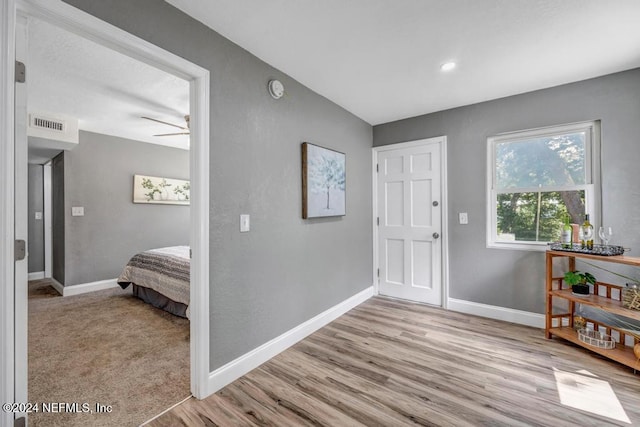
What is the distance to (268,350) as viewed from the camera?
2.13 meters

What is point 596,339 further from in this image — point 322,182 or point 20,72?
point 20,72

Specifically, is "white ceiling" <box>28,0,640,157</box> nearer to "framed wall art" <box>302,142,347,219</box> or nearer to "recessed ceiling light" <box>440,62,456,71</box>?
"recessed ceiling light" <box>440,62,456,71</box>

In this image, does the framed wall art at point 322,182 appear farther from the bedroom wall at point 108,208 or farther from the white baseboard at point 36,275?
the white baseboard at point 36,275

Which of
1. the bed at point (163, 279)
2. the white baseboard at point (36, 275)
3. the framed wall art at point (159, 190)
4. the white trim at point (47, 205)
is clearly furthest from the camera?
the white baseboard at point (36, 275)

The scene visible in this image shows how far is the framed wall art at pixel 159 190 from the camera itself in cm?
444

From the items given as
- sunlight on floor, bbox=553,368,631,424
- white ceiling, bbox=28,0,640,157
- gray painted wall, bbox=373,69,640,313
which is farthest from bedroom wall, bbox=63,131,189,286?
sunlight on floor, bbox=553,368,631,424

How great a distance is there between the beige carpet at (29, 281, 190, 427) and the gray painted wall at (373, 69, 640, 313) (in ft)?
10.1

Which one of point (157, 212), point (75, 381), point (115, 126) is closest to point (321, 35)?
point (75, 381)

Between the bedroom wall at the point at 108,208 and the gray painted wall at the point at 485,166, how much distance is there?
4138mm

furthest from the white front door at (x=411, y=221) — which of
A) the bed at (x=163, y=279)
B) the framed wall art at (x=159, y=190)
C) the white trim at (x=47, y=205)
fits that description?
the white trim at (x=47, y=205)

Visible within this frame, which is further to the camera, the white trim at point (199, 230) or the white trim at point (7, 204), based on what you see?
the white trim at point (199, 230)

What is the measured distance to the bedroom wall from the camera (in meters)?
3.82

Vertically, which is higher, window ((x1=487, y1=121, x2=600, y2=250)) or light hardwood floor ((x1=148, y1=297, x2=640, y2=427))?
window ((x1=487, y1=121, x2=600, y2=250))

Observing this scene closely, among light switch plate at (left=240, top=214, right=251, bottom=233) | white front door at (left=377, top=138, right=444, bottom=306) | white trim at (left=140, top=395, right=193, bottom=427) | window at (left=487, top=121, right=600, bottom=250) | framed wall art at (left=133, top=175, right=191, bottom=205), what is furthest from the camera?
framed wall art at (left=133, top=175, right=191, bottom=205)
